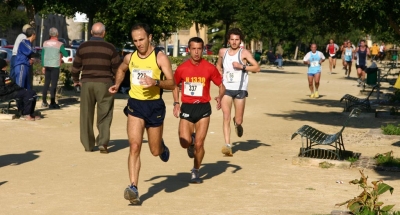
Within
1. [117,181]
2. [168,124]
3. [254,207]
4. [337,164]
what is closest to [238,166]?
[337,164]

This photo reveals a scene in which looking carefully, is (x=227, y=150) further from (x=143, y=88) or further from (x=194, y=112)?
(x=143, y=88)

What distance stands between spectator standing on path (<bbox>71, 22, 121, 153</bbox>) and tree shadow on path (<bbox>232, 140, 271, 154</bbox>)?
2.09 m

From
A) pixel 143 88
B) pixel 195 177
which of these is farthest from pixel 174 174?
pixel 143 88

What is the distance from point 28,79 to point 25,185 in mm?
8653

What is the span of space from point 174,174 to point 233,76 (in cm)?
281

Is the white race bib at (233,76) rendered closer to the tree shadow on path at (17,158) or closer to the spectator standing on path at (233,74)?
the spectator standing on path at (233,74)

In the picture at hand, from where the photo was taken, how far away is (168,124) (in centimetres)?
1834

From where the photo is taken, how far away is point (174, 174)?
38.4ft

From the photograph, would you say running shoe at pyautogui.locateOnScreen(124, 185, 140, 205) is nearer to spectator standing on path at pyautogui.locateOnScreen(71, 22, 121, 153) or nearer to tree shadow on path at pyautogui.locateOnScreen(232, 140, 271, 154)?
spectator standing on path at pyautogui.locateOnScreen(71, 22, 121, 153)

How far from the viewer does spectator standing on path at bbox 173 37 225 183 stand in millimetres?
11086

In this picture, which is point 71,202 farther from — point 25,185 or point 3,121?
point 3,121

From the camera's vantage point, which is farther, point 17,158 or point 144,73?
point 17,158

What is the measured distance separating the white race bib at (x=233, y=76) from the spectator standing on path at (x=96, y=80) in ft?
5.45

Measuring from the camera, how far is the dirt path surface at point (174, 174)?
943 centimetres
